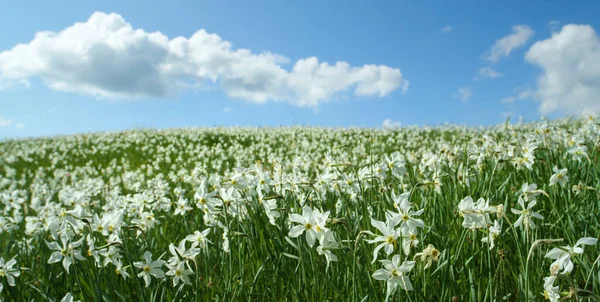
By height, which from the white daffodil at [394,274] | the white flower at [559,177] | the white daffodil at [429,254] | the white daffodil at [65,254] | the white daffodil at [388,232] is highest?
the white flower at [559,177]

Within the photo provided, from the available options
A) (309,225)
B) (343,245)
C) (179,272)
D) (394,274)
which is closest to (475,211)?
(394,274)

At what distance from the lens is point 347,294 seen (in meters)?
2.98

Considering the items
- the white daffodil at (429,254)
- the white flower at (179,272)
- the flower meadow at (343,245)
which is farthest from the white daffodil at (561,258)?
the white flower at (179,272)

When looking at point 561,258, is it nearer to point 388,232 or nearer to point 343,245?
point 388,232

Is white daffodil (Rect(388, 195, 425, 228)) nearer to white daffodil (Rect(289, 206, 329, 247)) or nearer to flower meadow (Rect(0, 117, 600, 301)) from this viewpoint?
flower meadow (Rect(0, 117, 600, 301))

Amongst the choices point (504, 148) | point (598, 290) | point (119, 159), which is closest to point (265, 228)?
point (598, 290)

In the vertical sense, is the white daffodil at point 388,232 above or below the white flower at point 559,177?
below

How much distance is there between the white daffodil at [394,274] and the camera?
222cm

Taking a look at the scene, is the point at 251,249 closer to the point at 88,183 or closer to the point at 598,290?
the point at 598,290

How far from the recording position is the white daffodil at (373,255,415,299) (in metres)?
2.22

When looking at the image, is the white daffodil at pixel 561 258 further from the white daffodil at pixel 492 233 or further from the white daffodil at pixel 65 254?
the white daffodil at pixel 65 254

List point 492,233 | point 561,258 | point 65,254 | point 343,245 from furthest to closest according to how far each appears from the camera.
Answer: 1. point 65,254
2. point 492,233
3. point 343,245
4. point 561,258

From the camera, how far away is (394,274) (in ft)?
7.47

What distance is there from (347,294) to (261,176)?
4.40ft
